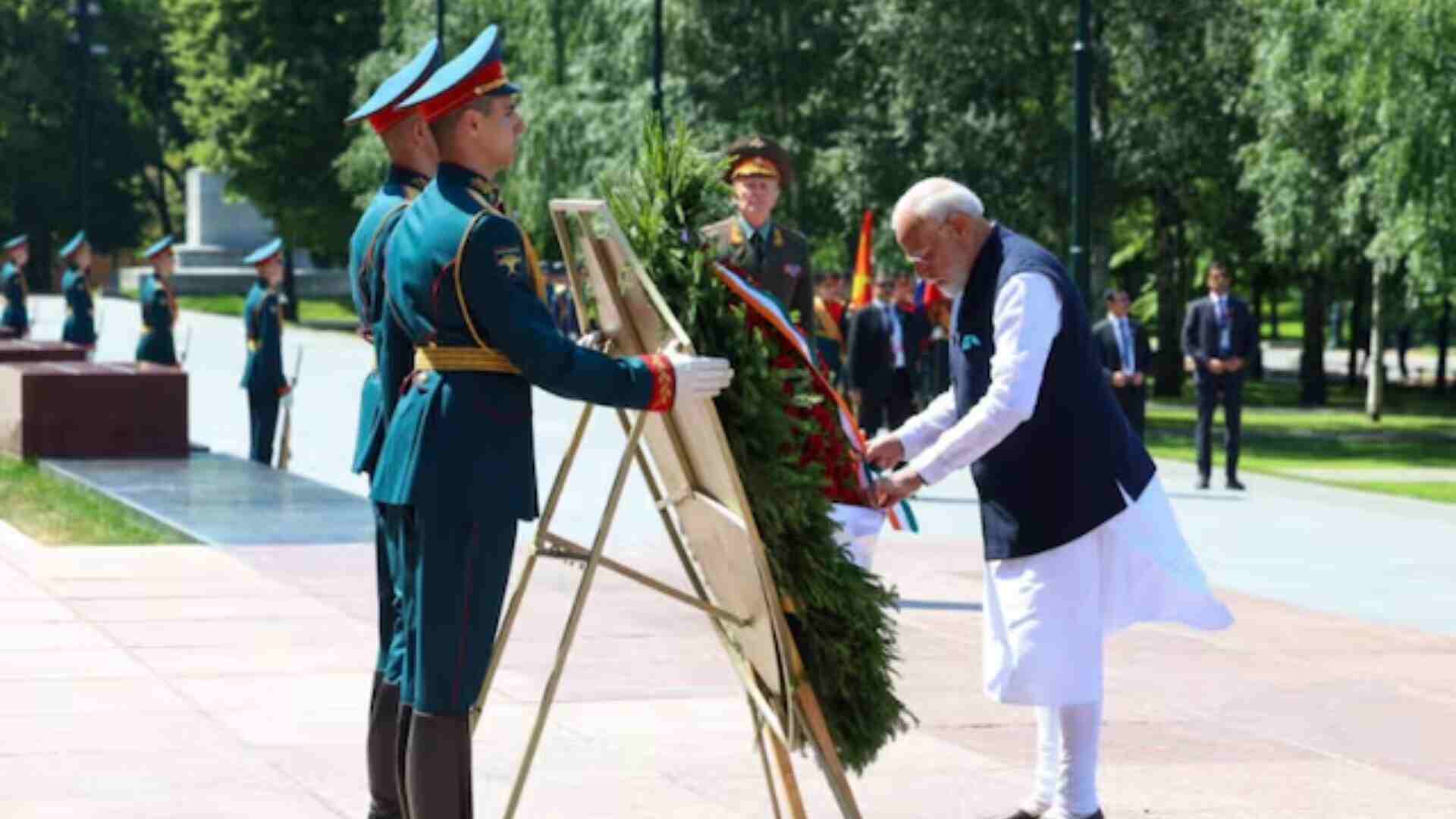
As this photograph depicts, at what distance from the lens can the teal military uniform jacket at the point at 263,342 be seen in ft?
62.5

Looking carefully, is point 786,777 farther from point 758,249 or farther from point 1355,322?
point 1355,322

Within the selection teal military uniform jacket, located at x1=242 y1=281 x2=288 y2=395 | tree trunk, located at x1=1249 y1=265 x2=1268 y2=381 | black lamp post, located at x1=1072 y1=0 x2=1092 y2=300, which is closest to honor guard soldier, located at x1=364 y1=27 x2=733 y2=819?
teal military uniform jacket, located at x1=242 y1=281 x2=288 y2=395

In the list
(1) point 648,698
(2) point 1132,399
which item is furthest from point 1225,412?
(1) point 648,698

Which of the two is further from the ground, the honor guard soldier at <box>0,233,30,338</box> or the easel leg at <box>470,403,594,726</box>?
the easel leg at <box>470,403,594,726</box>

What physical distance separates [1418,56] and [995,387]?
22.3 meters

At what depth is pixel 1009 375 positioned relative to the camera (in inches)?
262

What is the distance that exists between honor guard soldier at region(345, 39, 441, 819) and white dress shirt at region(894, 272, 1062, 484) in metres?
1.41

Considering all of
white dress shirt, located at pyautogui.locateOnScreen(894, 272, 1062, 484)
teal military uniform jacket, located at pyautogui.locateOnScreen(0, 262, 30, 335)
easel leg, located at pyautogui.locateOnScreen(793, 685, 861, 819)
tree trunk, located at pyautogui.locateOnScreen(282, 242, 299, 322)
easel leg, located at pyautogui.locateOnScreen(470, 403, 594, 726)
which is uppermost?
white dress shirt, located at pyautogui.locateOnScreen(894, 272, 1062, 484)

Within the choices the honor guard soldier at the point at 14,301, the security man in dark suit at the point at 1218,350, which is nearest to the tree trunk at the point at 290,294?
the honor guard soldier at the point at 14,301

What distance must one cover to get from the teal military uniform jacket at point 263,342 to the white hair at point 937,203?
12.8 metres

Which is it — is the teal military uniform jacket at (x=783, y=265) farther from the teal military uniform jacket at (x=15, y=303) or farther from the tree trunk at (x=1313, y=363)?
the tree trunk at (x=1313, y=363)

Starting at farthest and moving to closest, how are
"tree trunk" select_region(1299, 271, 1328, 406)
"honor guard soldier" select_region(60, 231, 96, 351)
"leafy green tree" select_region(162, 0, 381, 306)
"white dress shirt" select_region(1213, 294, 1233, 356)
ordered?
1. "leafy green tree" select_region(162, 0, 381, 306)
2. "tree trunk" select_region(1299, 271, 1328, 406)
3. "honor guard soldier" select_region(60, 231, 96, 351)
4. "white dress shirt" select_region(1213, 294, 1233, 356)

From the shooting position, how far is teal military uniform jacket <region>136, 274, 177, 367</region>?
2188 cm

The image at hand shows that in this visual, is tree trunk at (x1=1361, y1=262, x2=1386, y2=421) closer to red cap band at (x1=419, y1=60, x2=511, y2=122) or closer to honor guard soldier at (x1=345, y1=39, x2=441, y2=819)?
honor guard soldier at (x1=345, y1=39, x2=441, y2=819)
